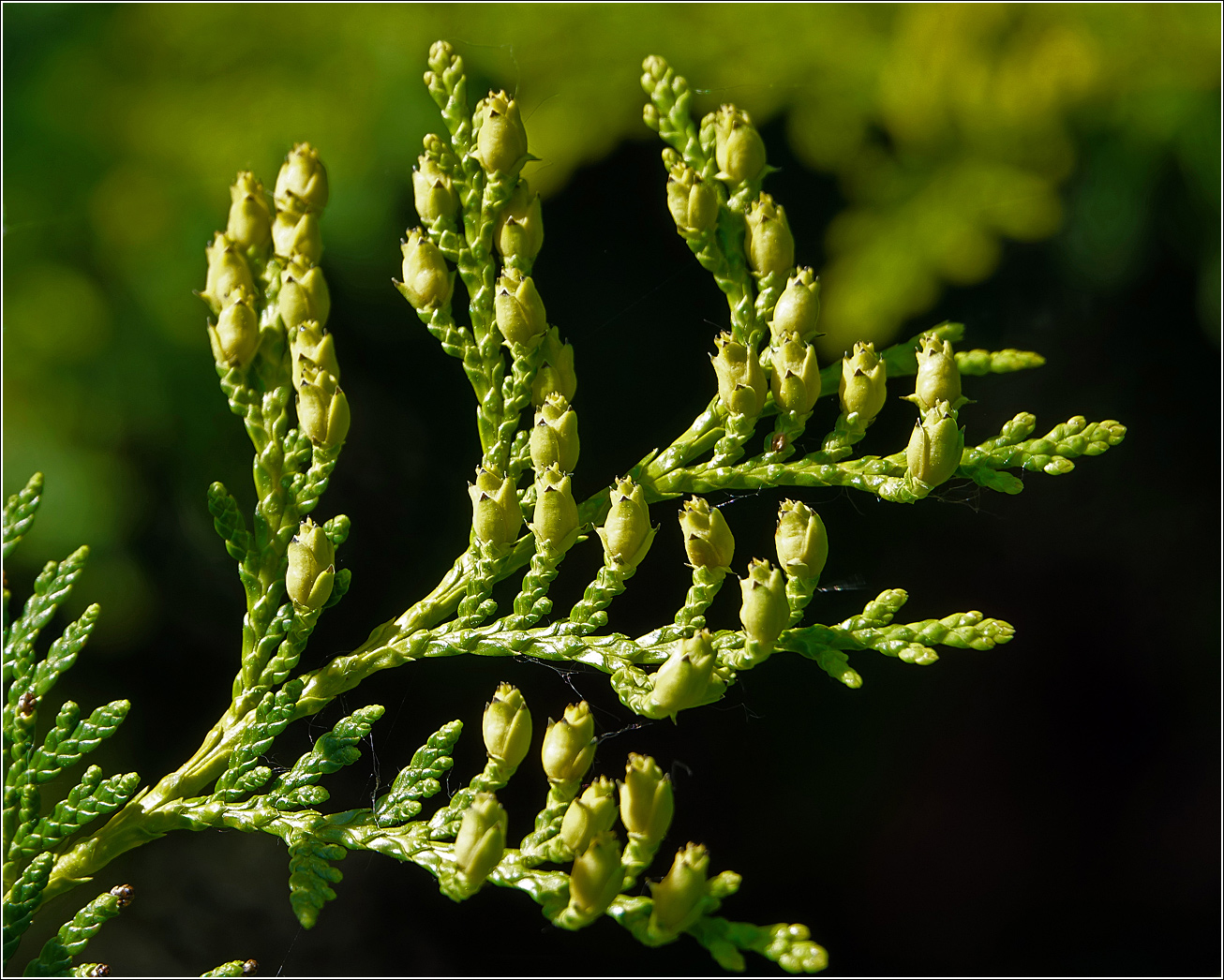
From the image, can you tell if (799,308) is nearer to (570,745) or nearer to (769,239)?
(769,239)

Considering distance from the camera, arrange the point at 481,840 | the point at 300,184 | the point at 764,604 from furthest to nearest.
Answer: the point at 300,184 → the point at 764,604 → the point at 481,840

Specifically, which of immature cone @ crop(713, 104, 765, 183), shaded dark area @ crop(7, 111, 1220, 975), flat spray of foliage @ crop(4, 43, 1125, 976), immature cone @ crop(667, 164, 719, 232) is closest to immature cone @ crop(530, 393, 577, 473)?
flat spray of foliage @ crop(4, 43, 1125, 976)

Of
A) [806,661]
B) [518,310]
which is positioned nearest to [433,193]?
[518,310]

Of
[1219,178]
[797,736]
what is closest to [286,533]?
[797,736]

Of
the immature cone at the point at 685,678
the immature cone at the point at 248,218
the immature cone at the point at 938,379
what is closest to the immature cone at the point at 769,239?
the immature cone at the point at 938,379

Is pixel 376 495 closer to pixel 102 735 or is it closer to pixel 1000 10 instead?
pixel 102 735
